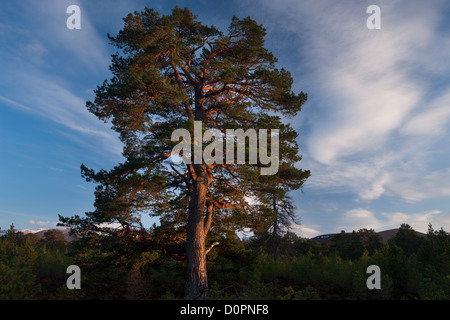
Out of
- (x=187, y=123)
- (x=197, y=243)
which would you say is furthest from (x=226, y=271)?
(x=187, y=123)

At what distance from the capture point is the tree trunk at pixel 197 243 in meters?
10.4

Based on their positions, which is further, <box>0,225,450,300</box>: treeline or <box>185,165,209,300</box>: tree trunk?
A: <box>0,225,450,300</box>: treeline

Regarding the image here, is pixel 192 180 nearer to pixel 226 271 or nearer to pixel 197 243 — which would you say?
pixel 197 243

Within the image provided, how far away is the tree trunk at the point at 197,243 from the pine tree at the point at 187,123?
4 centimetres

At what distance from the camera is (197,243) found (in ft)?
35.8

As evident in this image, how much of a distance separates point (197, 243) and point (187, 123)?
179 inches

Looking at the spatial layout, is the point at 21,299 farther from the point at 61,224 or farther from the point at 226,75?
the point at 226,75

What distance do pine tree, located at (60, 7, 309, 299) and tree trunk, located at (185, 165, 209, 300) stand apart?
4cm

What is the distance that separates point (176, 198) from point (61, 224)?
458 cm

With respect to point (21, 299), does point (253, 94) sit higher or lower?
higher

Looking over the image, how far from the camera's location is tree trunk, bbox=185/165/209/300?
10359 mm

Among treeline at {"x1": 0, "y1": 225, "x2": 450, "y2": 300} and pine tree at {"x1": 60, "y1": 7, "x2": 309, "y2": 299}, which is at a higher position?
pine tree at {"x1": 60, "y1": 7, "x2": 309, "y2": 299}
